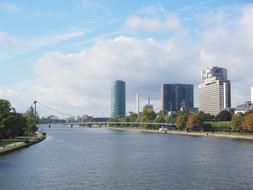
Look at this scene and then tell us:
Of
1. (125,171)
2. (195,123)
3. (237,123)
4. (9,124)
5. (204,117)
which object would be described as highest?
(204,117)

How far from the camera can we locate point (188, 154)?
68000mm

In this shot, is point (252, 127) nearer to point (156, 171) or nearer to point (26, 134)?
point (26, 134)

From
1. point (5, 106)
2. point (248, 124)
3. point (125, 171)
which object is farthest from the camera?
point (248, 124)

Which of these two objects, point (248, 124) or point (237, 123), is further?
point (237, 123)

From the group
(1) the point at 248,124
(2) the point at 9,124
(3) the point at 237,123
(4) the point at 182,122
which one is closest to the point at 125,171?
(2) the point at 9,124

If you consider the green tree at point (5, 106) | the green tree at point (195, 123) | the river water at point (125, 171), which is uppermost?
the green tree at point (5, 106)

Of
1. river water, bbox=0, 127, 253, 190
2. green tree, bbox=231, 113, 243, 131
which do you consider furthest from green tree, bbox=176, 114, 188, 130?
river water, bbox=0, 127, 253, 190

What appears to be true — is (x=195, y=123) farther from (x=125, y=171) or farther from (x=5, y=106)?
(x=125, y=171)

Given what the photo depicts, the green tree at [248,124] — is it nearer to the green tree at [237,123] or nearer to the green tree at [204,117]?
the green tree at [237,123]

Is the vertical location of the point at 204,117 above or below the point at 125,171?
above

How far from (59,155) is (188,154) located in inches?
733

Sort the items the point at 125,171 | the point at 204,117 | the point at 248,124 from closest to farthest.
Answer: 1. the point at 125,171
2. the point at 248,124
3. the point at 204,117

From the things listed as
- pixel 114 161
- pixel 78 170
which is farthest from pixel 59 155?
pixel 78 170

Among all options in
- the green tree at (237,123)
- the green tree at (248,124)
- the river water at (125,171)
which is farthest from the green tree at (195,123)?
the river water at (125,171)
